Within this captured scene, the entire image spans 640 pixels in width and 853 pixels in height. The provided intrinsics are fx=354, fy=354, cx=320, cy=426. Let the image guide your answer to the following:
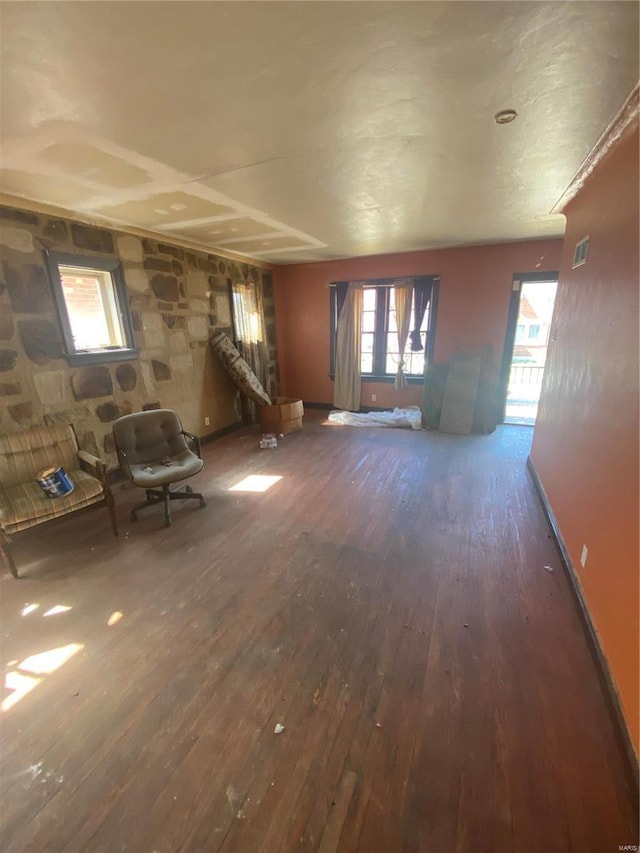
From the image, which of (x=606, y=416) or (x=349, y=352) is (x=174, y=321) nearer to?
(x=349, y=352)

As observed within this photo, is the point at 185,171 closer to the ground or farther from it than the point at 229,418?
farther from it

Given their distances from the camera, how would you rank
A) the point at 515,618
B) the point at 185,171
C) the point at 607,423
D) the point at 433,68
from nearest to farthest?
the point at 433,68 < the point at 607,423 < the point at 515,618 < the point at 185,171

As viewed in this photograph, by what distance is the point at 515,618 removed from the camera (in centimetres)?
188

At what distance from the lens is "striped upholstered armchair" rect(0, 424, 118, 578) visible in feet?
7.45

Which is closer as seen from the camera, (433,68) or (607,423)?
(433,68)

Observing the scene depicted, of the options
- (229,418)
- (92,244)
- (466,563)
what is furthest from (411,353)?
(92,244)

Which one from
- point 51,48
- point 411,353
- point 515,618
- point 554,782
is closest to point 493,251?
point 411,353

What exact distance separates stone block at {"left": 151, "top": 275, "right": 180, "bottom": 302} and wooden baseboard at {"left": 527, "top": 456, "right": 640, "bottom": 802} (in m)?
4.21

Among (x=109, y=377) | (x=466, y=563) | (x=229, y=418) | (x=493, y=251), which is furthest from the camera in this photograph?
(x=229, y=418)

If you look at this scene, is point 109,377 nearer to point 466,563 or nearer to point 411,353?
point 466,563

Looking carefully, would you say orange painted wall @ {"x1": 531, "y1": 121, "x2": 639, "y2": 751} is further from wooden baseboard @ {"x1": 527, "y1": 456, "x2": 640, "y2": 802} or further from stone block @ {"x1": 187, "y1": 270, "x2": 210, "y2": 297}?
stone block @ {"x1": 187, "y1": 270, "x2": 210, "y2": 297}

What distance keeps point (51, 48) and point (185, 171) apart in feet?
3.31

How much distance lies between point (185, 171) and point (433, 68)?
4.86 feet

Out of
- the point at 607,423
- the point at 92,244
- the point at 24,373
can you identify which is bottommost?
the point at 607,423
